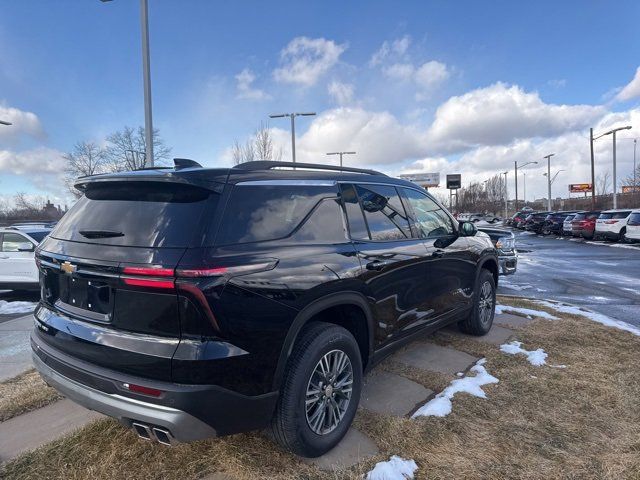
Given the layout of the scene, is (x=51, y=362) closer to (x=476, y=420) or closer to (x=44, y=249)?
(x=44, y=249)

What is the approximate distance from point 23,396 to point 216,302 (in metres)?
2.61

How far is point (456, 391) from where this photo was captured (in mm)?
3740

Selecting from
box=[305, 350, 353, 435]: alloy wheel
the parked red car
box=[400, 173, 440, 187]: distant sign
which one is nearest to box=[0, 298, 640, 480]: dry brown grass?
box=[305, 350, 353, 435]: alloy wheel

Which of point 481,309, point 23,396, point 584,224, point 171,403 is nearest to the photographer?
point 171,403

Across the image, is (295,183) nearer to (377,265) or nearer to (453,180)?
(377,265)

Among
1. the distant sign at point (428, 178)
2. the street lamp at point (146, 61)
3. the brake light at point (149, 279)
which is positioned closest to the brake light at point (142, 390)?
the brake light at point (149, 279)

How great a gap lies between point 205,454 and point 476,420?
198 centimetres

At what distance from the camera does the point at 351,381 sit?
3.04 m

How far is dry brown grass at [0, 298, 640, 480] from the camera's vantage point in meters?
2.66

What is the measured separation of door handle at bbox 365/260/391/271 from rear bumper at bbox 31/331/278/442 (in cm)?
118

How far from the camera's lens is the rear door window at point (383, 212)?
344cm

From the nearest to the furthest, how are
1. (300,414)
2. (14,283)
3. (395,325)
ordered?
1. (300,414)
2. (395,325)
3. (14,283)

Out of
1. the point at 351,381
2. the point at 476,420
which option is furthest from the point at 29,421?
the point at 476,420

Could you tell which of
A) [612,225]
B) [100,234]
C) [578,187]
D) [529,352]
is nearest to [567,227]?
[612,225]
